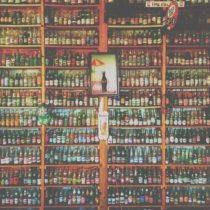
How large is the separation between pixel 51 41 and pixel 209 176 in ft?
10.8

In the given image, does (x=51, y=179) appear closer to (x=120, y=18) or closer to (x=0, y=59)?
(x=0, y=59)

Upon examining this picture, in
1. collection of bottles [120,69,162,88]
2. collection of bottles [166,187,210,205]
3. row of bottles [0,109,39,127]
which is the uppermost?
collection of bottles [120,69,162,88]

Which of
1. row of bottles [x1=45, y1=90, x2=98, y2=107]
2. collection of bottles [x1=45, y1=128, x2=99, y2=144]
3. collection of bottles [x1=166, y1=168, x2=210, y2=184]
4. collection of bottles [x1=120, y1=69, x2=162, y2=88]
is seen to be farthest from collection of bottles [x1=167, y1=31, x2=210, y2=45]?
collection of bottles [x1=166, y1=168, x2=210, y2=184]

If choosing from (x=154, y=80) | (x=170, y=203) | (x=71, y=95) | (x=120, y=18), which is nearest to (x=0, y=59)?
(x=71, y=95)

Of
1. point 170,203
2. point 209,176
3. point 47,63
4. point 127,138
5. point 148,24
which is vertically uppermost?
point 148,24

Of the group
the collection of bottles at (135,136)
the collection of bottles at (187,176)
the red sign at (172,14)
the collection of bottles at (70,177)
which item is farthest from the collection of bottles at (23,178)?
the red sign at (172,14)

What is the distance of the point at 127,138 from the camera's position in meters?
6.52

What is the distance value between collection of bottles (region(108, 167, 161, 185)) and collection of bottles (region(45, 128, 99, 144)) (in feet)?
1.91

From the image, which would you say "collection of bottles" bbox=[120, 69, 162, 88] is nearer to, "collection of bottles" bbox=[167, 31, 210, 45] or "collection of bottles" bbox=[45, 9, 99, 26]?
"collection of bottles" bbox=[167, 31, 210, 45]

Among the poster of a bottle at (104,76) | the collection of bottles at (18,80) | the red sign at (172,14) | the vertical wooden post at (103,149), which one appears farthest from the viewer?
the collection of bottles at (18,80)

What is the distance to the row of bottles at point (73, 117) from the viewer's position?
650 centimetres

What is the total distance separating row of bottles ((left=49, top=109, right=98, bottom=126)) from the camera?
256 inches

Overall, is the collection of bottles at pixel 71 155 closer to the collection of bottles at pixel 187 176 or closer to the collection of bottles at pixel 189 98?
the collection of bottles at pixel 187 176

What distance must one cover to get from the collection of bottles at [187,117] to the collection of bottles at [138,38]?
117 cm
